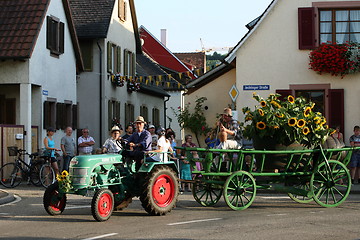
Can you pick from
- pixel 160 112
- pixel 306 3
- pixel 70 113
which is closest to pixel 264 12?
pixel 306 3

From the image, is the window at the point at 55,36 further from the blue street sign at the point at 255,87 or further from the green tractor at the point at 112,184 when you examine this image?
the green tractor at the point at 112,184

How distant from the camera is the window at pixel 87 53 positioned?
35688 mm

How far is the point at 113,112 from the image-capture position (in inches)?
1491

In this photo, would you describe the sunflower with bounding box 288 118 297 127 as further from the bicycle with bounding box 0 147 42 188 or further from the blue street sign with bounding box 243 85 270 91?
the blue street sign with bounding box 243 85 270 91

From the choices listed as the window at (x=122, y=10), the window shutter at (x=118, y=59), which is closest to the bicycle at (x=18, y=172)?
the window shutter at (x=118, y=59)

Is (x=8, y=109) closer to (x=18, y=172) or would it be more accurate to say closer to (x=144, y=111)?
(x=18, y=172)

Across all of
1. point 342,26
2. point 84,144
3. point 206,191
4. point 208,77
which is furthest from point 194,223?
point 208,77

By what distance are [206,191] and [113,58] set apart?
23.7 meters

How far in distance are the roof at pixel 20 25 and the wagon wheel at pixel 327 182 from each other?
Result: 13346 mm

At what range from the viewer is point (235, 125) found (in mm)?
16312

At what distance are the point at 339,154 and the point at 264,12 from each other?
34.5ft

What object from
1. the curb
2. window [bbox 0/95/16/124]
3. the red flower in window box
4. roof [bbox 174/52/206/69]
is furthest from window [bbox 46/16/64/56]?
roof [bbox 174/52/206/69]

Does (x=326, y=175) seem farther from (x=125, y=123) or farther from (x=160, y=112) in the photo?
(x=160, y=112)

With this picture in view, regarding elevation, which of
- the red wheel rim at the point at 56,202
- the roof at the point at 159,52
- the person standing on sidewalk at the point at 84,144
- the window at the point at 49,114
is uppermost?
the roof at the point at 159,52
